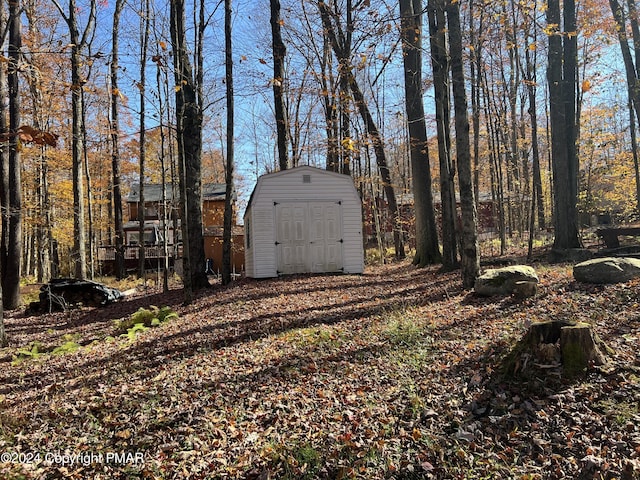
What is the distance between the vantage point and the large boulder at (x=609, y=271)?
6.06 metres

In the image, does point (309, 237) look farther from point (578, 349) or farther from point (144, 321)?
point (578, 349)

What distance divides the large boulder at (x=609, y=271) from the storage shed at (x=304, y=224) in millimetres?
7396

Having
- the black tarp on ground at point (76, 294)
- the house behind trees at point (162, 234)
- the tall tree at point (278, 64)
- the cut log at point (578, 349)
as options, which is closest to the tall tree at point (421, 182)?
the tall tree at point (278, 64)

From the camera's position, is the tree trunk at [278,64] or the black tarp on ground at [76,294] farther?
the tree trunk at [278,64]

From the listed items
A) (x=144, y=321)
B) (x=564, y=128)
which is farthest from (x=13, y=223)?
(x=564, y=128)

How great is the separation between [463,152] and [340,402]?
5.61 m

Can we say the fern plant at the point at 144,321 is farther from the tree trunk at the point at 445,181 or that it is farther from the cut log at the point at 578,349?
the tree trunk at the point at 445,181

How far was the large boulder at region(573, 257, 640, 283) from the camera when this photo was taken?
19.9 feet

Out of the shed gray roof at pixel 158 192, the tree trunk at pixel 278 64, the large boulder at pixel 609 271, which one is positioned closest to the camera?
the large boulder at pixel 609 271

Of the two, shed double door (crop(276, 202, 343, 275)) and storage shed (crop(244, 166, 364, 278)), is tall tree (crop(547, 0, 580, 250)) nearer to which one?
storage shed (crop(244, 166, 364, 278))

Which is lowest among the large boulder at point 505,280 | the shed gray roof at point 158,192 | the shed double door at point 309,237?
the large boulder at point 505,280

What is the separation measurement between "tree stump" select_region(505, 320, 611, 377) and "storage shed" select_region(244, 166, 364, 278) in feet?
30.6

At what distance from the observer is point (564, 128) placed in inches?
423

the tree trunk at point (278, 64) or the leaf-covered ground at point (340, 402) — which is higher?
the tree trunk at point (278, 64)
